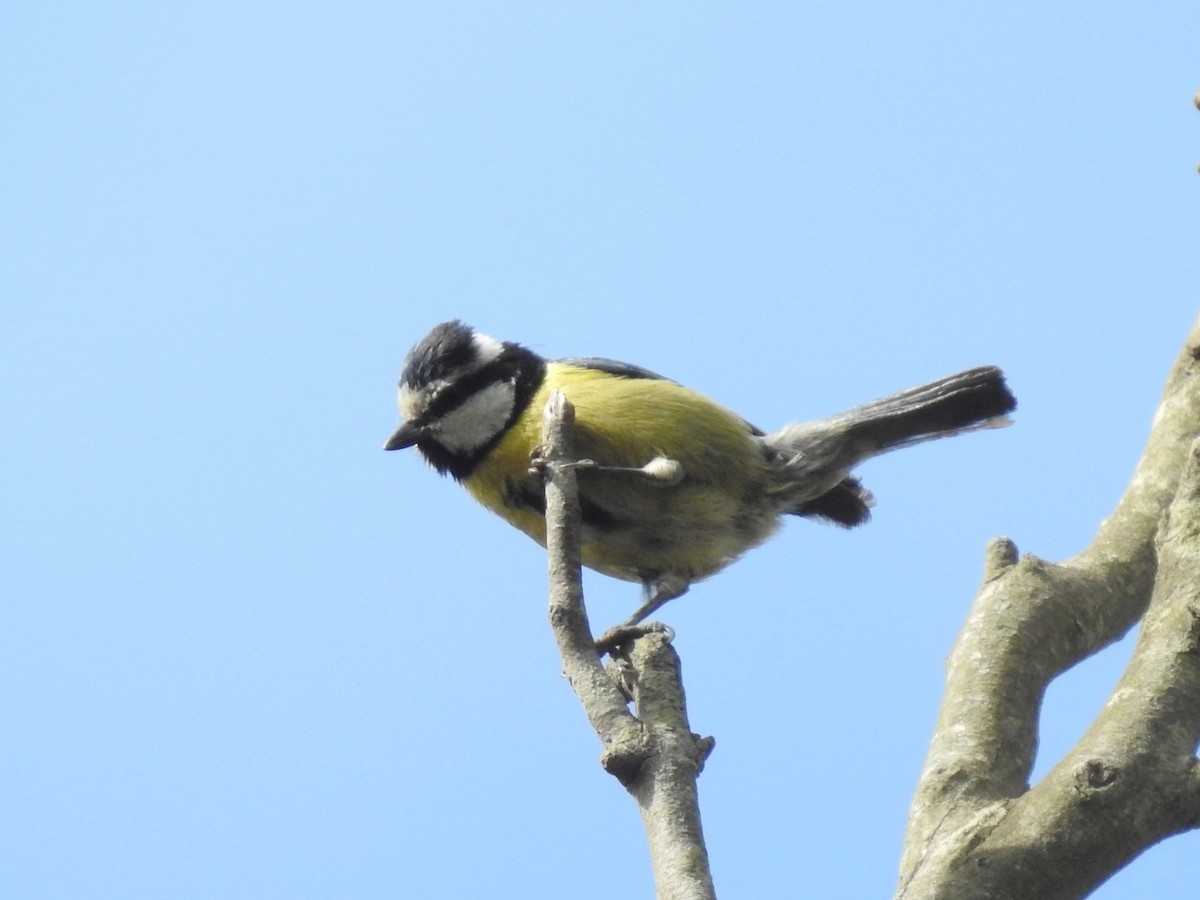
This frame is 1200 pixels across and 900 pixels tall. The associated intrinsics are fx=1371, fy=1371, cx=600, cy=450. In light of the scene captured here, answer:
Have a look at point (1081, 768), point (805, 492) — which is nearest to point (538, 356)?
point (805, 492)

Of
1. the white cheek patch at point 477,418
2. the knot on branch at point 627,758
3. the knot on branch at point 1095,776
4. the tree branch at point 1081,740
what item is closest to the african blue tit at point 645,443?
the white cheek patch at point 477,418

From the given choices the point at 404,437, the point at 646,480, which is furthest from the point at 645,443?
the point at 404,437

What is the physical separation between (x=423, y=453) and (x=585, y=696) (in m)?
2.53

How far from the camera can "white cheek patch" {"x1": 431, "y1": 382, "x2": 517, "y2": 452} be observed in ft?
16.1

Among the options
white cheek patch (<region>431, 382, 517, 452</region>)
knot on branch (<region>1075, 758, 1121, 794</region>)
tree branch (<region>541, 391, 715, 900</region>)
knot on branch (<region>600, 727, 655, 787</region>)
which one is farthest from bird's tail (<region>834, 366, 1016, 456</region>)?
knot on branch (<region>1075, 758, 1121, 794</region>)

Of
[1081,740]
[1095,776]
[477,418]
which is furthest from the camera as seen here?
[477,418]

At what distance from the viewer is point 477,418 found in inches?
193

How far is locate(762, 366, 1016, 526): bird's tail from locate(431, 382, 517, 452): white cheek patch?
3.27 ft

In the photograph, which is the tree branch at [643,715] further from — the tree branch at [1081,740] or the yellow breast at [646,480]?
the yellow breast at [646,480]

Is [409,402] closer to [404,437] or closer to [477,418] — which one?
[404,437]

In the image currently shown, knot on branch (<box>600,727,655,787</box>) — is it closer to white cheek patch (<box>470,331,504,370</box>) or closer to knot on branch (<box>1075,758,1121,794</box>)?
knot on branch (<box>1075,758,1121,794</box>)

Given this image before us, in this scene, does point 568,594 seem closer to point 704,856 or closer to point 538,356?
point 704,856

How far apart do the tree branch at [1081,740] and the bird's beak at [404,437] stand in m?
2.41

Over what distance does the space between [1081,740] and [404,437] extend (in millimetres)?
3126
